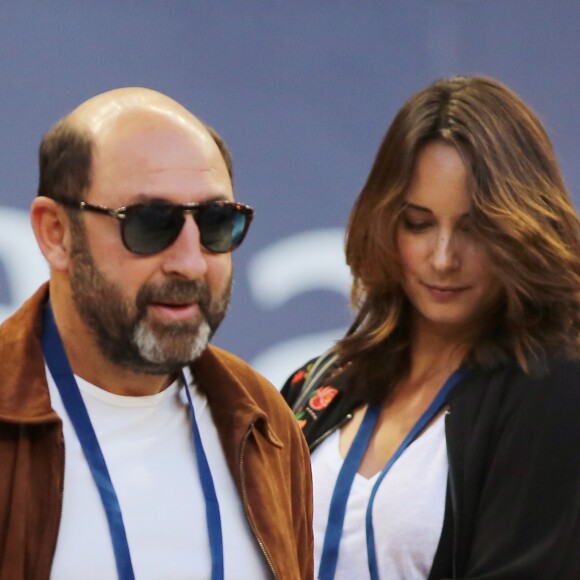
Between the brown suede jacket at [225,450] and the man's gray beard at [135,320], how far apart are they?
0.11 m

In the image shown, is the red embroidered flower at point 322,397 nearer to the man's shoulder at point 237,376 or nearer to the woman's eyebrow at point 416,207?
the woman's eyebrow at point 416,207

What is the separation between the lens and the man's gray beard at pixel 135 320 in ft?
8.01

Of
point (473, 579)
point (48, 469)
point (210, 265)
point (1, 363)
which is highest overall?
point (210, 265)

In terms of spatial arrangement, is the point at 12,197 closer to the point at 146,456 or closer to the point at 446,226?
the point at 446,226

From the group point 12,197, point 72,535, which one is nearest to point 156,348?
point 72,535

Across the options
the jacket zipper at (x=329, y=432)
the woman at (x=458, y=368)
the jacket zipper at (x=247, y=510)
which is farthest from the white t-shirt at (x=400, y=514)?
the jacket zipper at (x=247, y=510)

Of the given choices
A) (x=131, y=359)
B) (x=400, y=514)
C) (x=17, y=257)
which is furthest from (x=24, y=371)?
(x=17, y=257)

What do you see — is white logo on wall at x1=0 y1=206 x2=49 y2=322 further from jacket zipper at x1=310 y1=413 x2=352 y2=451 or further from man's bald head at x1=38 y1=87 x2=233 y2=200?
man's bald head at x1=38 y1=87 x2=233 y2=200

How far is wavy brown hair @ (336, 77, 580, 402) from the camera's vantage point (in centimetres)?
321

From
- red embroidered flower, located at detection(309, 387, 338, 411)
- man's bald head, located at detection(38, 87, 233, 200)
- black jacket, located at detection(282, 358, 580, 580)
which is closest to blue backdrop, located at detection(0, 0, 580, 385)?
red embroidered flower, located at detection(309, 387, 338, 411)

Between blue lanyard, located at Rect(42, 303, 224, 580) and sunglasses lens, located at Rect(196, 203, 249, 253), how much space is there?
0.31m

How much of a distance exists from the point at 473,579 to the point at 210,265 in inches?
37.4

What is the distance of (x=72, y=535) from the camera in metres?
2.31

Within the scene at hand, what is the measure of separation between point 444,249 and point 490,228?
→ 0.12 metres
